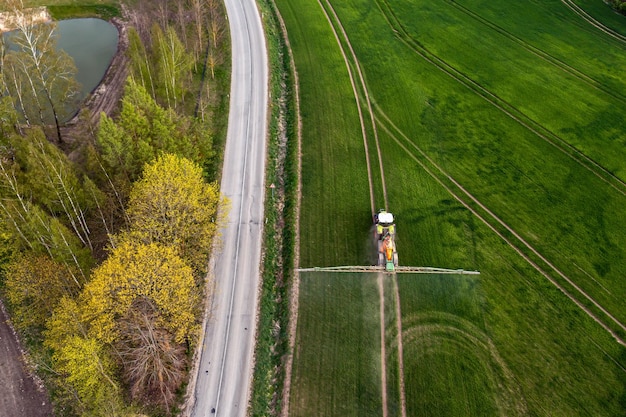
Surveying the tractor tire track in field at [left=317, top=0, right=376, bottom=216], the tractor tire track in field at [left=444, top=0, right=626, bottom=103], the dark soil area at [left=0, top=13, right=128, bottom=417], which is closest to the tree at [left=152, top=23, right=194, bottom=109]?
the tractor tire track in field at [left=317, top=0, right=376, bottom=216]

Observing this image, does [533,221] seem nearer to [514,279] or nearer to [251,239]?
[514,279]

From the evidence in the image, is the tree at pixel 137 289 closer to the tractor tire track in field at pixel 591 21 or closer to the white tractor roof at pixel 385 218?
the white tractor roof at pixel 385 218

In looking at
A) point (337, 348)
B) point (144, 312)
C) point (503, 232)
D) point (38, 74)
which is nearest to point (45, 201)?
point (144, 312)

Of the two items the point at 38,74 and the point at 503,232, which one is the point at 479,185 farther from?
the point at 38,74

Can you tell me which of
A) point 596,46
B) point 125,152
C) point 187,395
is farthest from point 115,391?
point 596,46

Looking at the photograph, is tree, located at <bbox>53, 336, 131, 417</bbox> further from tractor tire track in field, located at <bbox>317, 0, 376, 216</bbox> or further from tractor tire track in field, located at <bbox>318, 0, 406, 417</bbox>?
tractor tire track in field, located at <bbox>317, 0, 376, 216</bbox>

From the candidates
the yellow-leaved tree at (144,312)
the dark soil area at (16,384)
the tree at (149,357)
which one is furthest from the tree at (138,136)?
the dark soil area at (16,384)
